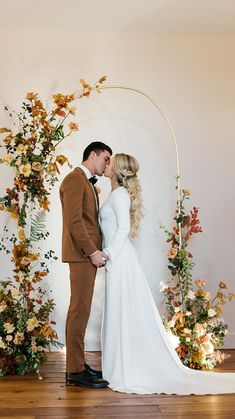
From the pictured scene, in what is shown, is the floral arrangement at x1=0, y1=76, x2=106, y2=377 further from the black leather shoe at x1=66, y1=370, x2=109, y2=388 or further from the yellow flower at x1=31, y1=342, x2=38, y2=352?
the black leather shoe at x1=66, y1=370, x2=109, y2=388

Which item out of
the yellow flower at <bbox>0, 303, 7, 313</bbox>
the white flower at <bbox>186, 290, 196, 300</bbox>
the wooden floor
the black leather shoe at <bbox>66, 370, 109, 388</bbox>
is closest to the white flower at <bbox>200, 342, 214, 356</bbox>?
the white flower at <bbox>186, 290, 196, 300</bbox>

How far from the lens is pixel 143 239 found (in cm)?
503

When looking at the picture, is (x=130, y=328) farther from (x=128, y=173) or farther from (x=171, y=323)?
(x=128, y=173)

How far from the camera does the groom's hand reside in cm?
357

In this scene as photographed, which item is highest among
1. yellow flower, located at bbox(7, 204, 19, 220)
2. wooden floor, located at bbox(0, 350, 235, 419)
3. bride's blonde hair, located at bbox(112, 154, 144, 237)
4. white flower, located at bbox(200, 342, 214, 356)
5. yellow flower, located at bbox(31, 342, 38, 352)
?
bride's blonde hair, located at bbox(112, 154, 144, 237)

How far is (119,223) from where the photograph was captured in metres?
3.67

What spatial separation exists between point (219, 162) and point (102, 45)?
1.58m

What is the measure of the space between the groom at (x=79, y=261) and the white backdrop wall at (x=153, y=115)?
1340 millimetres

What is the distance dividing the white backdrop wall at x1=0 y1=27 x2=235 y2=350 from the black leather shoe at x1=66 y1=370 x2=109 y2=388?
136cm

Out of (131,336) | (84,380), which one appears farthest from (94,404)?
(131,336)

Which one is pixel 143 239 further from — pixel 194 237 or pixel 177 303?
pixel 177 303

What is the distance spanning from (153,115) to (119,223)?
1746mm

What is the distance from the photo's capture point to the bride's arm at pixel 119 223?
Result: 3654mm

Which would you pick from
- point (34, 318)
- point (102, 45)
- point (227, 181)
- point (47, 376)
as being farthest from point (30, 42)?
point (47, 376)
